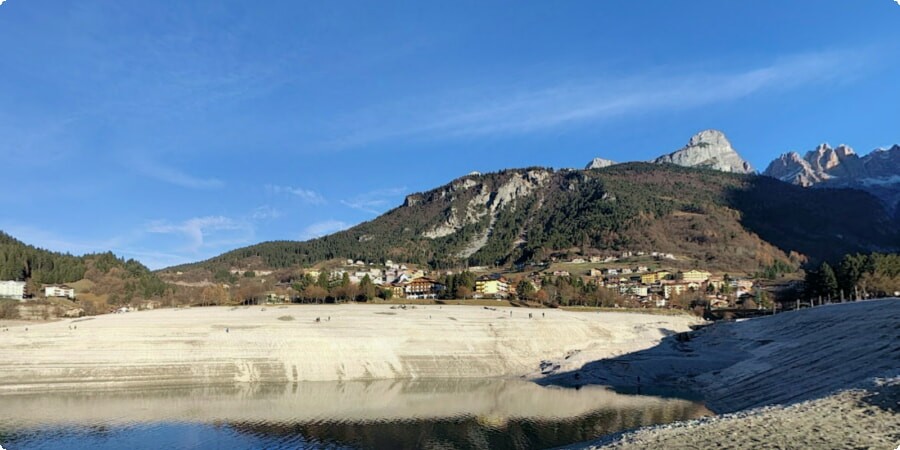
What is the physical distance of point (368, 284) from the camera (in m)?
119

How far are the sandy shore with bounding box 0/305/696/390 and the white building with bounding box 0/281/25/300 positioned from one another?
238ft

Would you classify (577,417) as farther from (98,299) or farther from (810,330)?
(98,299)

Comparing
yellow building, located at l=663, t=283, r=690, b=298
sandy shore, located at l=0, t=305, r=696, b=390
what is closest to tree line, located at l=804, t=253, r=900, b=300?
yellow building, located at l=663, t=283, r=690, b=298

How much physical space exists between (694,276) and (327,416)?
156 m

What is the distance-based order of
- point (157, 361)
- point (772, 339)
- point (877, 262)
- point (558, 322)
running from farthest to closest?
1. point (877, 262)
2. point (558, 322)
3. point (772, 339)
4. point (157, 361)

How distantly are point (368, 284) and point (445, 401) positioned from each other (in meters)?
71.8

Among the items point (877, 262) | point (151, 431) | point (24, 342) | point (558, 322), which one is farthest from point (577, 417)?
point (877, 262)

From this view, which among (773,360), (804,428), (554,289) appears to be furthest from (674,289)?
(804,428)

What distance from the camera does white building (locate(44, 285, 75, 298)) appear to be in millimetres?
133875

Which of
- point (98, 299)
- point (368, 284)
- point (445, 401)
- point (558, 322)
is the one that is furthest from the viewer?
point (98, 299)

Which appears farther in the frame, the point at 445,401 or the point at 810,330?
the point at 810,330

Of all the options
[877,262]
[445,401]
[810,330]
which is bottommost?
[445,401]

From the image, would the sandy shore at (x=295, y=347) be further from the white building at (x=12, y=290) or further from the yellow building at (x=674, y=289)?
the white building at (x=12, y=290)

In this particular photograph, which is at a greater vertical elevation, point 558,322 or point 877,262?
point 877,262
